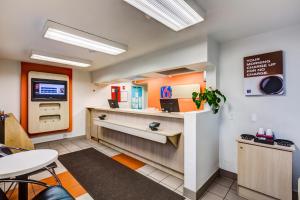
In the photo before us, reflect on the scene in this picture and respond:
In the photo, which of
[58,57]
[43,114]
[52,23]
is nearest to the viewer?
[52,23]

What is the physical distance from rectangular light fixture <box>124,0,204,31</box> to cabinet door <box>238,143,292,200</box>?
2026mm

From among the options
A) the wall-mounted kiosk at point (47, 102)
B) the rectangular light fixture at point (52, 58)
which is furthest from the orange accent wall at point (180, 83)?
the wall-mounted kiosk at point (47, 102)

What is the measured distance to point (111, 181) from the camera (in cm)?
266

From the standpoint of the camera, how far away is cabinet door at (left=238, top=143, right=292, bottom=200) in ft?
6.46

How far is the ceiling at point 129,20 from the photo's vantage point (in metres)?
1.77

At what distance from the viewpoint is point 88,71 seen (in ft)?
18.8

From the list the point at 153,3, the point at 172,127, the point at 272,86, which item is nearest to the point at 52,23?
the point at 153,3

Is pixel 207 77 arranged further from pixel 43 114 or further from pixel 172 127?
pixel 43 114

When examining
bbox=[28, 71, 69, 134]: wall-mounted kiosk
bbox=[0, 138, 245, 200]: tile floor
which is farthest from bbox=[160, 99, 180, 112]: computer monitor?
bbox=[28, 71, 69, 134]: wall-mounted kiosk

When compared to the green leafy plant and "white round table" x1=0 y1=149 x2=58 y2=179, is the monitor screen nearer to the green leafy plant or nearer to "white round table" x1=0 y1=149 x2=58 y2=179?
"white round table" x1=0 y1=149 x2=58 y2=179

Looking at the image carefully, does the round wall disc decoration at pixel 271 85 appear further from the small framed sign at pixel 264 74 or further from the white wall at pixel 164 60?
the white wall at pixel 164 60

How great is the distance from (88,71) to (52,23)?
3855 millimetres

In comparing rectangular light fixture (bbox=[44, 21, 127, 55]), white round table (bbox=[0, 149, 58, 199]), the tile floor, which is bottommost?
the tile floor

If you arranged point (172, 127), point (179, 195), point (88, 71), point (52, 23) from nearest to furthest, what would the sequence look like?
point (52, 23) < point (179, 195) < point (172, 127) < point (88, 71)
